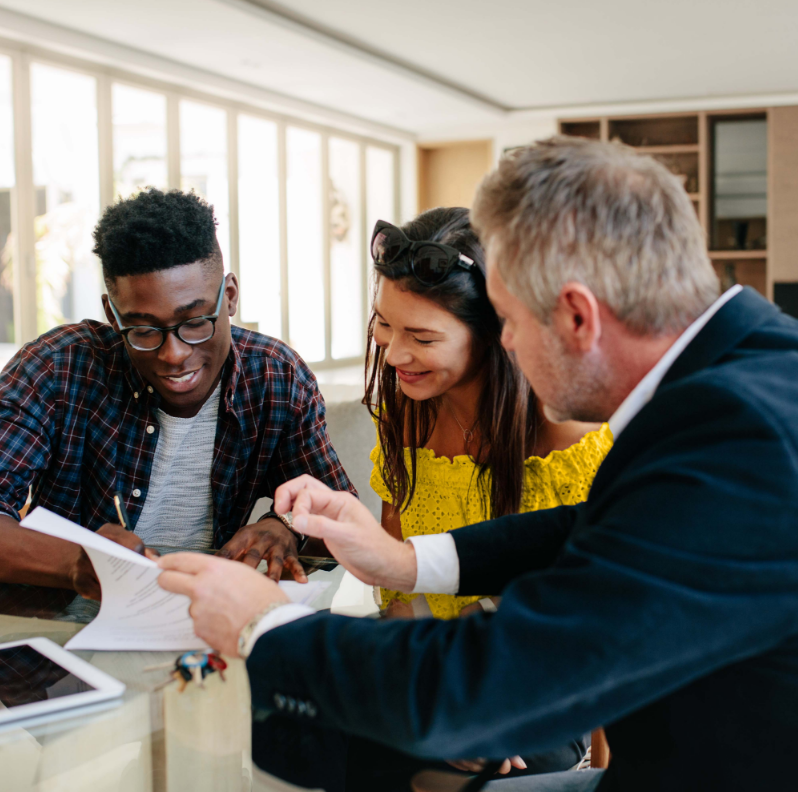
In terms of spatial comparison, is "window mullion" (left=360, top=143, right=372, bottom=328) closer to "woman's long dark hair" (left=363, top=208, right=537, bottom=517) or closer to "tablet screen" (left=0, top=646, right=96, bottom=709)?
"woman's long dark hair" (left=363, top=208, right=537, bottom=517)

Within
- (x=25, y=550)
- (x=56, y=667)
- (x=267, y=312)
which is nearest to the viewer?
(x=56, y=667)

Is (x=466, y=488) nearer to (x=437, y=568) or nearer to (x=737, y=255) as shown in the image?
(x=437, y=568)

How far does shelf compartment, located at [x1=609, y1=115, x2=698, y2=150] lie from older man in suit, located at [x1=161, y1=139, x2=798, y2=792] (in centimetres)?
892

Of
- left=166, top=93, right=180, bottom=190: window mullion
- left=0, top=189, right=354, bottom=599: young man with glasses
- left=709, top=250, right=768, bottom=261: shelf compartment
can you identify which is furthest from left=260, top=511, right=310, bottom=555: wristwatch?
left=709, top=250, right=768, bottom=261: shelf compartment

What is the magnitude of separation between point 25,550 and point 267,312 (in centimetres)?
685

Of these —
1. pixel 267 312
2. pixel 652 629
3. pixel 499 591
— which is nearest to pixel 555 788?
pixel 499 591

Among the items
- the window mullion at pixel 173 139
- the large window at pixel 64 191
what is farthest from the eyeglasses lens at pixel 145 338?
the window mullion at pixel 173 139

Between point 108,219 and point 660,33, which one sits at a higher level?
point 660,33

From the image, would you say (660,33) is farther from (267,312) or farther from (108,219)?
(108,219)

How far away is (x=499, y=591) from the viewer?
1.20 meters

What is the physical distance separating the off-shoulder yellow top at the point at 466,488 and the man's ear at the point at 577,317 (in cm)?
81

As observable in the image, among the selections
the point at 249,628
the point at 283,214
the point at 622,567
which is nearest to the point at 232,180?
the point at 283,214

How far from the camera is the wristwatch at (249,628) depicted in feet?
2.93

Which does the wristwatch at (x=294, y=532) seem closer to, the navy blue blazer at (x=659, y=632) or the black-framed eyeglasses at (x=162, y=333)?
the black-framed eyeglasses at (x=162, y=333)
